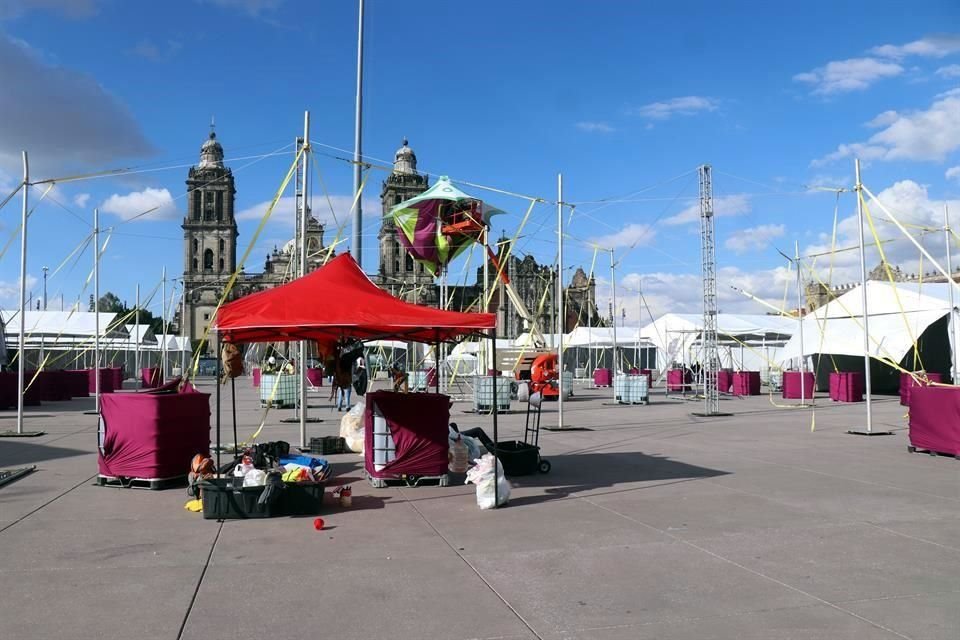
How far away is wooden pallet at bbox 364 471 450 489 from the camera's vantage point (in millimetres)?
10844

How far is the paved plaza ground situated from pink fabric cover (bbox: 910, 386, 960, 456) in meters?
1.27

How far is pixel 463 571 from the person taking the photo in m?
6.61

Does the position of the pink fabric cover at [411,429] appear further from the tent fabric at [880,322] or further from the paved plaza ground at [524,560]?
the tent fabric at [880,322]

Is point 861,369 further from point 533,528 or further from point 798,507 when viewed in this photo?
point 533,528

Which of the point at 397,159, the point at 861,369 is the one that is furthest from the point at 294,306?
the point at 397,159

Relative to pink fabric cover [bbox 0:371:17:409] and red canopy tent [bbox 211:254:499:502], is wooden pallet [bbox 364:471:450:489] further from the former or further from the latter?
pink fabric cover [bbox 0:371:17:409]

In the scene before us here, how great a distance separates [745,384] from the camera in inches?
1404

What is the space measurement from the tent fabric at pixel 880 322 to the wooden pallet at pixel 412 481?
2341 cm

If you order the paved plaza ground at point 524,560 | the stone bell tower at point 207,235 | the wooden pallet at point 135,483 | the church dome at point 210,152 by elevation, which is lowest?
the paved plaza ground at point 524,560

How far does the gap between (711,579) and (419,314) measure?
5.08m

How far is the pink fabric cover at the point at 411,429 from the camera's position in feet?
35.3

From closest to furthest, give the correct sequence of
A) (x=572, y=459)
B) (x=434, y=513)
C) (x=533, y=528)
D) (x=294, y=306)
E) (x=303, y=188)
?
(x=533, y=528) → (x=434, y=513) → (x=294, y=306) → (x=572, y=459) → (x=303, y=188)

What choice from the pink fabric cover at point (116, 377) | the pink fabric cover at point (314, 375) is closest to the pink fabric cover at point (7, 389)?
the pink fabric cover at point (116, 377)

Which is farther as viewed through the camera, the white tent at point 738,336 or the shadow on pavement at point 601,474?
the white tent at point 738,336
